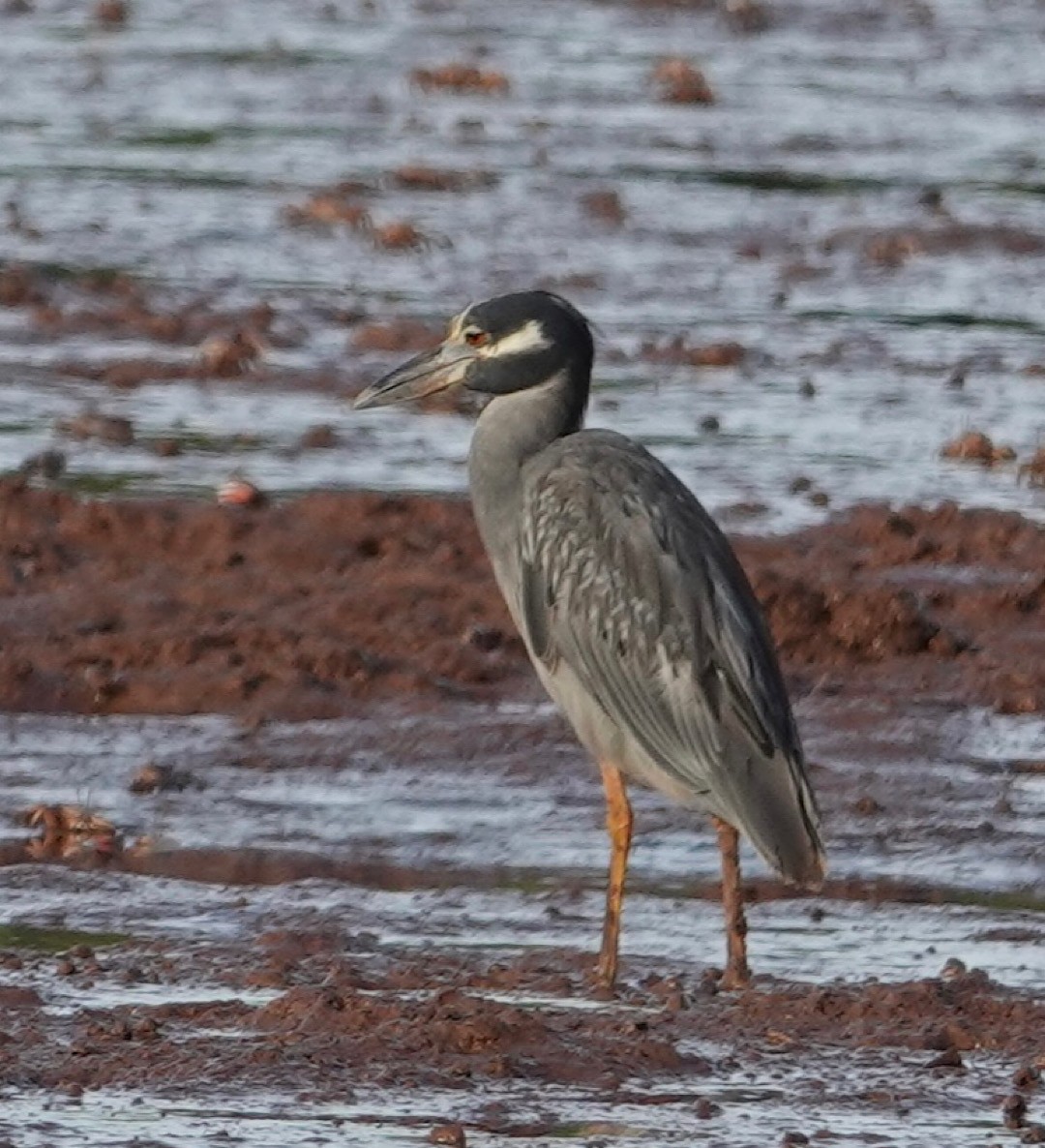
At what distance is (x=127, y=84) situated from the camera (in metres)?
24.3

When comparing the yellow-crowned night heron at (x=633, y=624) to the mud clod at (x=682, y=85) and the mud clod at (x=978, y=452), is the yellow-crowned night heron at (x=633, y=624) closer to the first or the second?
the mud clod at (x=978, y=452)

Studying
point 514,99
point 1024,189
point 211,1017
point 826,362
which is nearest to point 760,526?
point 826,362

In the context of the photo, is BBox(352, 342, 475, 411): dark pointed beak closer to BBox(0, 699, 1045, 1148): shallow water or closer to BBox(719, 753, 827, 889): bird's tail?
BBox(0, 699, 1045, 1148): shallow water

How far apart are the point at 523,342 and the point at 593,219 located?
10.9m

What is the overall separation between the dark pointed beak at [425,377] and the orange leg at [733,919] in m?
1.47

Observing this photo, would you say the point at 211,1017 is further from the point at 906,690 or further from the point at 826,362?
the point at 826,362

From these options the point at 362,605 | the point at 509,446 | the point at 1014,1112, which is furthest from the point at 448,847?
the point at 1014,1112

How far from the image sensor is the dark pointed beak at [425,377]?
31.0ft

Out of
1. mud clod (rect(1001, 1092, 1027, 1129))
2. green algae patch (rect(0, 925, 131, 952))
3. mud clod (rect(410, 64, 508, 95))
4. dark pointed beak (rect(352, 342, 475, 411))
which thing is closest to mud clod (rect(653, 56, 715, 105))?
mud clod (rect(410, 64, 508, 95))

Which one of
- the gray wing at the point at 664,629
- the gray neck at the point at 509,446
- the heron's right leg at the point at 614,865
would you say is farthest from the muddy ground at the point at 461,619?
the gray neck at the point at 509,446

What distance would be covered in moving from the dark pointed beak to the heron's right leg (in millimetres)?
1100

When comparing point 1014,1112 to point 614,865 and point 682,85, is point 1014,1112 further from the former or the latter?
point 682,85

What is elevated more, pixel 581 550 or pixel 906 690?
pixel 581 550

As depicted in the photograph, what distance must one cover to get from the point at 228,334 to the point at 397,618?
5.00 meters
